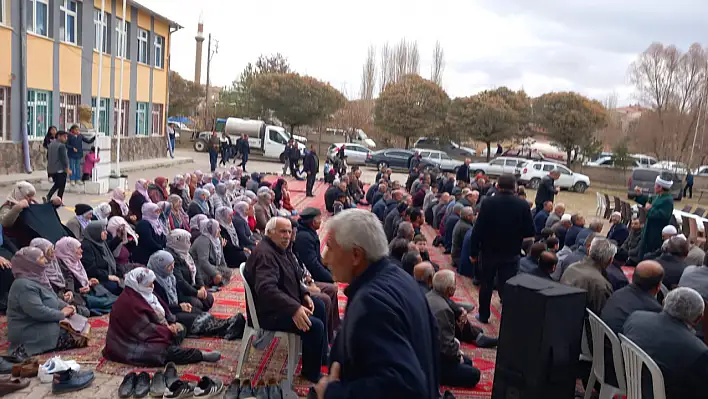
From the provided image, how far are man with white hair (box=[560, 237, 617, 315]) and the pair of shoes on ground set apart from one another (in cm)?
265

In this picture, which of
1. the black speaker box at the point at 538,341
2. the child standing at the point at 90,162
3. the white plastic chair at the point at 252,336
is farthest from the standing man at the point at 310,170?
the black speaker box at the point at 538,341

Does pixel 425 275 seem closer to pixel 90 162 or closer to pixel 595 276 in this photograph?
pixel 595 276

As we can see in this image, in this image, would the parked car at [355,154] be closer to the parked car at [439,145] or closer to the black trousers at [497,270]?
the parked car at [439,145]

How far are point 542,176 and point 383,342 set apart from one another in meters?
25.3

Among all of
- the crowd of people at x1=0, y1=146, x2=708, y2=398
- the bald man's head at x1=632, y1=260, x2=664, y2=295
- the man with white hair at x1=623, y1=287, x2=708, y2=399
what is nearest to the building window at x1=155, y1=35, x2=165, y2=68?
the crowd of people at x1=0, y1=146, x2=708, y2=398

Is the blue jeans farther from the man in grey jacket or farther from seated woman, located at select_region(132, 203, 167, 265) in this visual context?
seated woman, located at select_region(132, 203, 167, 265)

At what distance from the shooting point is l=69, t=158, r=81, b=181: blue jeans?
14289 mm

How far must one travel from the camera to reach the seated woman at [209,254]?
7297 millimetres

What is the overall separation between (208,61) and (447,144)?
2119 centimetres

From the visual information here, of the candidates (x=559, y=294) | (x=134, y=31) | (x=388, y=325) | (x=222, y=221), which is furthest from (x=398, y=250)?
(x=134, y=31)

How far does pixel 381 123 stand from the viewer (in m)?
37.2

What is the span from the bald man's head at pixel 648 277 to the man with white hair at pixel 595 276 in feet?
1.79

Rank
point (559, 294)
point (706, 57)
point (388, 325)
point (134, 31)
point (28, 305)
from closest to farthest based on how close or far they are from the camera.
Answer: point (388, 325) < point (559, 294) < point (28, 305) < point (134, 31) < point (706, 57)

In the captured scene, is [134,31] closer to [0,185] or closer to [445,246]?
Result: [0,185]
